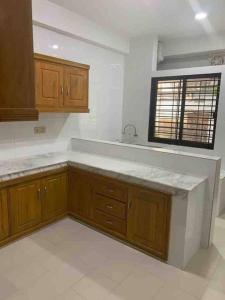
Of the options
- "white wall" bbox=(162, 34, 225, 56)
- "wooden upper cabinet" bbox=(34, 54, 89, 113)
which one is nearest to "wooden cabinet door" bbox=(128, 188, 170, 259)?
"wooden upper cabinet" bbox=(34, 54, 89, 113)

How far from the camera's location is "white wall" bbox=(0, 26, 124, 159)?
3115mm

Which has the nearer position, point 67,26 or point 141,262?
point 141,262

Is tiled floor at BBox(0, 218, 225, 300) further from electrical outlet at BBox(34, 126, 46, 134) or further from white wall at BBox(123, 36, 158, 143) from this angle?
white wall at BBox(123, 36, 158, 143)

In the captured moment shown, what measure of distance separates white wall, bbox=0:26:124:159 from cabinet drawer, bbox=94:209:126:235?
4.31ft

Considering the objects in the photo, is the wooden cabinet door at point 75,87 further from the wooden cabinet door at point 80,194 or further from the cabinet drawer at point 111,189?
the cabinet drawer at point 111,189

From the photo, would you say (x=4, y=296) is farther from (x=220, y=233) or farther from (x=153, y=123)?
(x=153, y=123)

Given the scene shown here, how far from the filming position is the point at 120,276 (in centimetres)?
216

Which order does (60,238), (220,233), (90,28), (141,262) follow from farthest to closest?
(90,28), (220,233), (60,238), (141,262)

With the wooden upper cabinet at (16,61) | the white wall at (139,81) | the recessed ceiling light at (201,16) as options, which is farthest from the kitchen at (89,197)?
the wooden upper cabinet at (16,61)

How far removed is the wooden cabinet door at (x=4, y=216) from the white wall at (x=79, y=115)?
742 millimetres

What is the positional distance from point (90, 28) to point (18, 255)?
3299mm

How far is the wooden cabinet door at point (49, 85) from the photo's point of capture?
2.83 metres

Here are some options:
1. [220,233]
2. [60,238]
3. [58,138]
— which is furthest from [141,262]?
[58,138]

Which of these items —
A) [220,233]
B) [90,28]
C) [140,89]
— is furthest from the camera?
[140,89]
